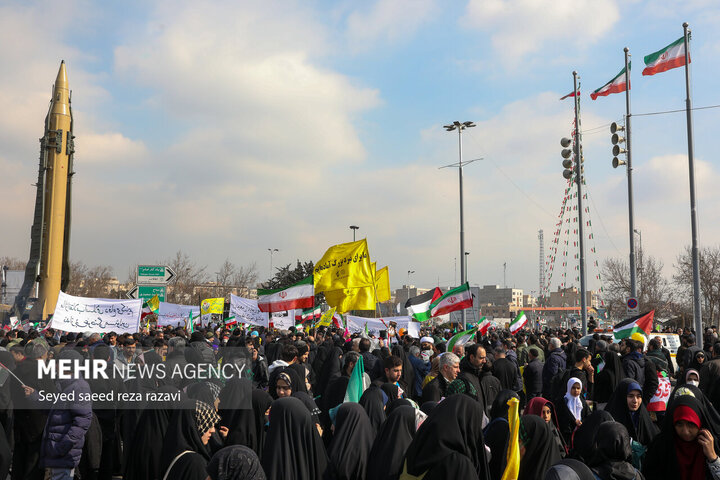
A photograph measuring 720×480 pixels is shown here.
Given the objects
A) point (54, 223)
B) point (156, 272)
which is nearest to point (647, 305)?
point (156, 272)

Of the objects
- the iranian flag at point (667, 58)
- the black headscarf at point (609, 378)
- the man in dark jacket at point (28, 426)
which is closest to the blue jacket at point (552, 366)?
the black headscarf at point (609, 378)

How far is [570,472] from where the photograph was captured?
3809 millimetres

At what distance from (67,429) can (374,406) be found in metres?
3.00

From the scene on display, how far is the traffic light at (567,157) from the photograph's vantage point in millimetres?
23469

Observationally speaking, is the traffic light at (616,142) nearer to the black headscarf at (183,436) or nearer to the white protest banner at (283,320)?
the white protest banner at (283,320)

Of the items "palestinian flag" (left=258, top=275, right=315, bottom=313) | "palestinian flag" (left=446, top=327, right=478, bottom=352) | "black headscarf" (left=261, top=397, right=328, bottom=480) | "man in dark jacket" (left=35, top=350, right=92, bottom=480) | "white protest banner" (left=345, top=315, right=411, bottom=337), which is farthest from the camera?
"palestinian flag" (left=258, top=275, right=315, bottom=313)

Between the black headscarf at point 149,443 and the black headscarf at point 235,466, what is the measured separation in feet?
8.90

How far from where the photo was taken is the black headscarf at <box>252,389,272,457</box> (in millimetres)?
6203

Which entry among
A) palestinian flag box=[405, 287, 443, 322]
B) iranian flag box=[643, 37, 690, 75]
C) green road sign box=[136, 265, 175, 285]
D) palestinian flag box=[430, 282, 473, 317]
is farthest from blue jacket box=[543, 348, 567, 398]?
green road sign box=[136, 265, 175, 285]

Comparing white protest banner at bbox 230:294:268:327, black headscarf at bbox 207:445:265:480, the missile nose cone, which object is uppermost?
the missile nose cone

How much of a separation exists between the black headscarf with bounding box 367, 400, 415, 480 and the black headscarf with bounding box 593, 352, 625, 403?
17.9ft

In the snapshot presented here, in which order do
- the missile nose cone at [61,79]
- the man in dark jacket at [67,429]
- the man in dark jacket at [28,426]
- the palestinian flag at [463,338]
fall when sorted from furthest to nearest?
the missile nose cone at [61,79]
the palestinian flag at [463,338]
the man in dark jacket at [28,426]
the man in dark jacket at [67,429]

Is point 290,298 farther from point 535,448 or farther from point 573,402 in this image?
point 535,448

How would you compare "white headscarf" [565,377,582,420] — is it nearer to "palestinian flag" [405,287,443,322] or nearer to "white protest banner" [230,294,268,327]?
"palestinian flag" [405,287,443,322]
